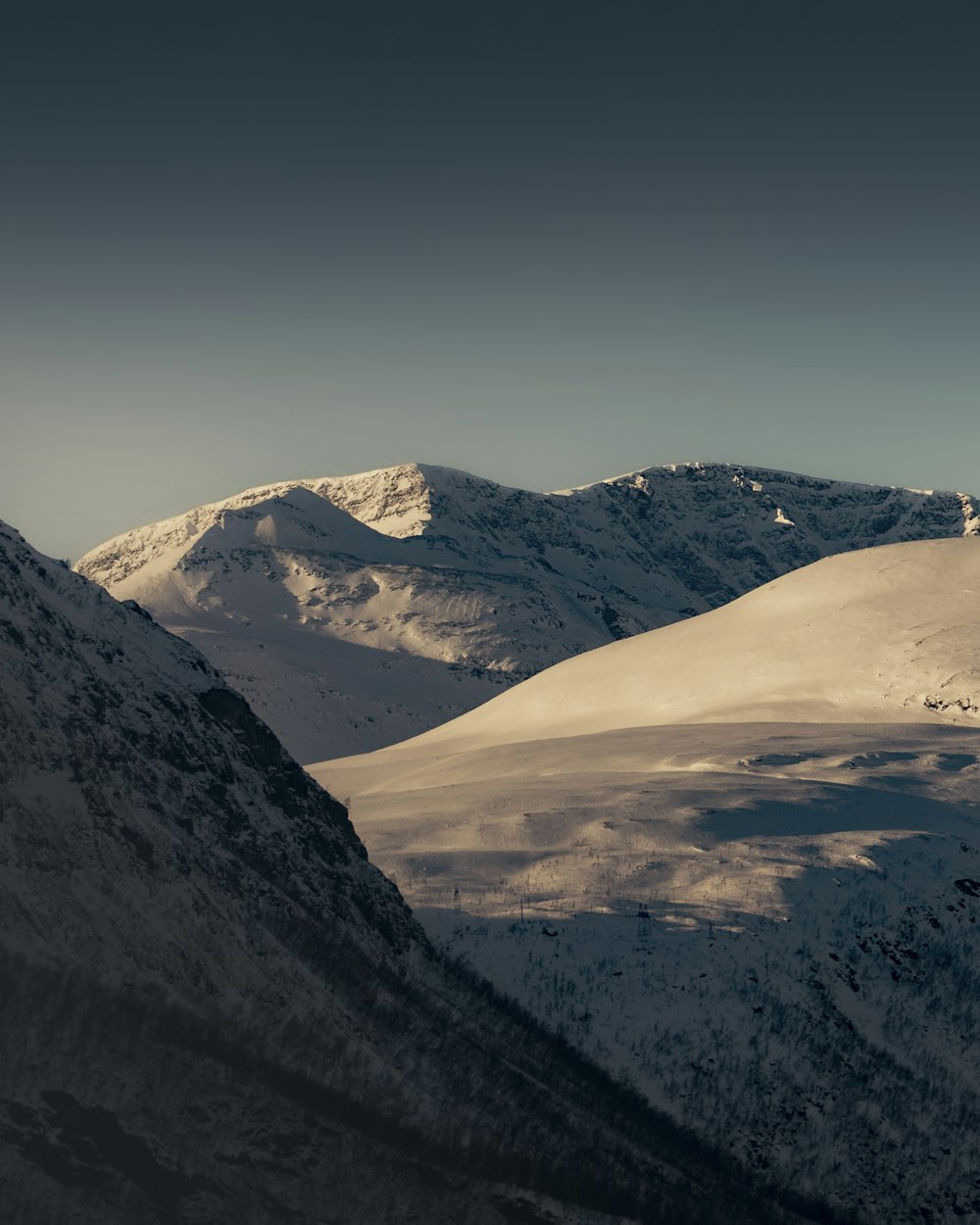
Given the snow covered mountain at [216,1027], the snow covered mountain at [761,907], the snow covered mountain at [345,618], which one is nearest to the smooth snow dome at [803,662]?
the snow covered mountain at [761,907]

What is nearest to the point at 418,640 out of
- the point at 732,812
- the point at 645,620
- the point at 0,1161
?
the point at 645,620

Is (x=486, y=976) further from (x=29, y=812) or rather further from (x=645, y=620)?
(x=645, y=620)

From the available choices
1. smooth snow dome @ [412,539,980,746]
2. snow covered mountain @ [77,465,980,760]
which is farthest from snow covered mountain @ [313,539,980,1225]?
snow covered mountain @ [77,465,980,760]

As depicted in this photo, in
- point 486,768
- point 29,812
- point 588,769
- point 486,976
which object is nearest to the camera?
point 29,812

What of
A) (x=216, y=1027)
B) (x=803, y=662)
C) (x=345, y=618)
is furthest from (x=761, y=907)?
(x=345, y=618)

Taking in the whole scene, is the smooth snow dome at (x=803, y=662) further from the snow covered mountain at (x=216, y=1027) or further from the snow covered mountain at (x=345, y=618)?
the snow covered mountain at (x=216, y=1027)

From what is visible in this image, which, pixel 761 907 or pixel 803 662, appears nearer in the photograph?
pixel 761 907

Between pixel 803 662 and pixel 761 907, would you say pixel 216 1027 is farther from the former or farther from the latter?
pixel 803 662
